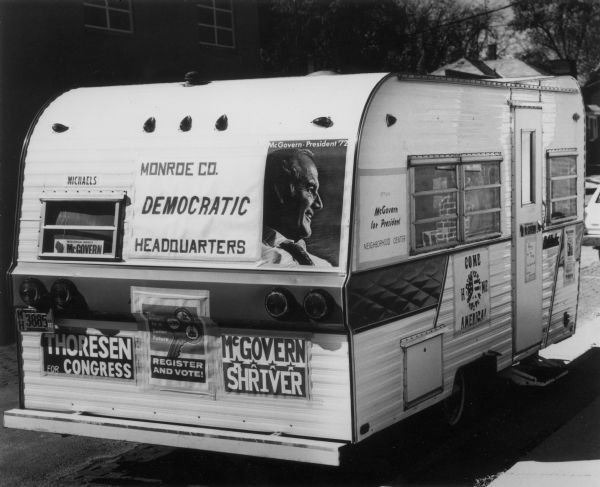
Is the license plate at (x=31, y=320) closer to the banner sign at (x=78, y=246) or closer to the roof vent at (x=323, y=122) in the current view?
the banner sign at (x=78, y=246)

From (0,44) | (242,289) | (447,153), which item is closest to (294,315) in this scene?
(242,289)

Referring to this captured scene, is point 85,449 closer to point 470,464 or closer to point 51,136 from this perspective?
point 51,136

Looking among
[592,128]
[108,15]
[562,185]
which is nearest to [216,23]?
[108,15]

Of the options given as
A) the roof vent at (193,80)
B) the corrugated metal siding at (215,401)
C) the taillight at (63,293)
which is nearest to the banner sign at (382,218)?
the corrugated metal siding at (215,401)

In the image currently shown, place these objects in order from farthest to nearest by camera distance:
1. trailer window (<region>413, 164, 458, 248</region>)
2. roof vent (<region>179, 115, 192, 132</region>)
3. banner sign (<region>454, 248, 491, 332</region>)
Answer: banner sign (<region>454, 248, 491, 332</region>) < trailer window (<region>413, 164, 458, 248</region>) < roof vent (<region>179, 115, 192, 132</region>)

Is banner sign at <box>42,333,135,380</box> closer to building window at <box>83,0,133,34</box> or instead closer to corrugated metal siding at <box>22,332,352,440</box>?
corrugated metal siding at <box>22,332,352,440</box>

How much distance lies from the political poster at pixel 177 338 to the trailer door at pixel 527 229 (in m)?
3.03

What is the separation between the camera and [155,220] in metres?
5.84

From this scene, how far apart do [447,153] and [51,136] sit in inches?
109

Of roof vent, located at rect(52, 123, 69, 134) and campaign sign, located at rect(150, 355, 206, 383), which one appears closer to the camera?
campaign sign, located at rect(150, 355, 206, 383)

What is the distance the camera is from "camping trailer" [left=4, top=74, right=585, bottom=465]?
5375 millimetres

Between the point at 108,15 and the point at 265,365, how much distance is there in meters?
9.01

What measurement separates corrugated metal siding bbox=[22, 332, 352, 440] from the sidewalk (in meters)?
1.38

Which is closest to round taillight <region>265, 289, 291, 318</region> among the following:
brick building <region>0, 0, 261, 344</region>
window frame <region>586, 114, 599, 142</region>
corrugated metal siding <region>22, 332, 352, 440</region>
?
corrugated metal siding <region>22, 332, 352, 440</region>
